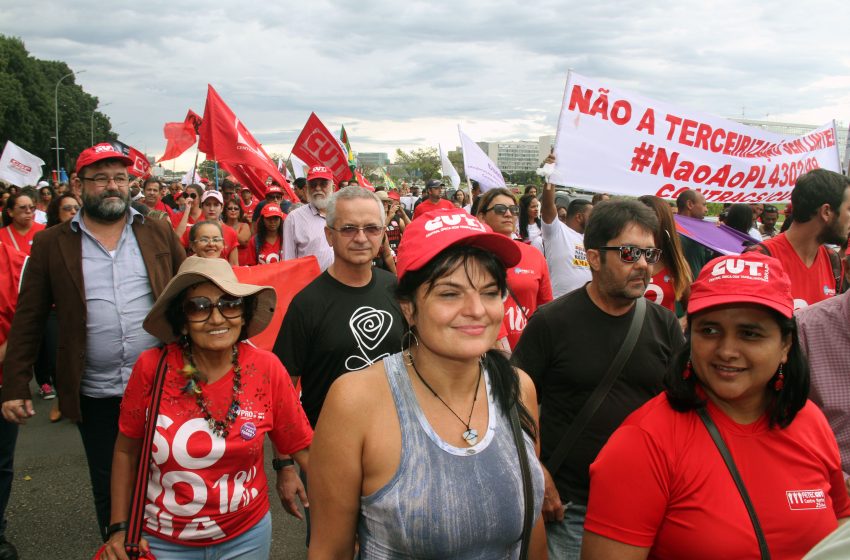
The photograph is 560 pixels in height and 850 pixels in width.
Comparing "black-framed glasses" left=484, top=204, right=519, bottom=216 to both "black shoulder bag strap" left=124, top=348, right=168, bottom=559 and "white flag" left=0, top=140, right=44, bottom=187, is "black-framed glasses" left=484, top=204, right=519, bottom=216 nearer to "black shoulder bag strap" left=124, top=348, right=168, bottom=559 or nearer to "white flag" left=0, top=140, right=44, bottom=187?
"black shoulder bag strap" left=124, top=348, right=168, bottom=559

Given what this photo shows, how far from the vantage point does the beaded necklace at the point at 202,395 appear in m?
2.48

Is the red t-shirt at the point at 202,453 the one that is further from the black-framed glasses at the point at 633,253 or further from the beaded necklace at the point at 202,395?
the black-framed glasses at the point at 633,253

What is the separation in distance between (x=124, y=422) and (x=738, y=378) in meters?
2.27

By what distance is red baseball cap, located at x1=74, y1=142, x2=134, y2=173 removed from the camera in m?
3.62

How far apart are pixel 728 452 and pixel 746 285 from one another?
1.62ft

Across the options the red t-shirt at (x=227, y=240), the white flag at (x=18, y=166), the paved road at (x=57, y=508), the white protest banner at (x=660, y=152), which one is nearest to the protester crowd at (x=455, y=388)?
the paved road at (x=57, y=508)

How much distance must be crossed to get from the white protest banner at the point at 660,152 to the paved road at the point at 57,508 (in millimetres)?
3476

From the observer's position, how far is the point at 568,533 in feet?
8.93

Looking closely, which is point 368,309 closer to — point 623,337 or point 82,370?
point 623,337

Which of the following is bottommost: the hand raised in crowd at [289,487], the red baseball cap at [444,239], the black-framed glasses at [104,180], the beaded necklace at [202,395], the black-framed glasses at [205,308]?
the hand raised in crowd at [289,487]

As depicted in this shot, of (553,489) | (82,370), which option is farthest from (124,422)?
(553,489)

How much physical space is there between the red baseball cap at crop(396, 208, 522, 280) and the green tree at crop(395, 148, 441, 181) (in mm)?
77857

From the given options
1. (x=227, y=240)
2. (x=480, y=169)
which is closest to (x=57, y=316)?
(x=227, y=240)

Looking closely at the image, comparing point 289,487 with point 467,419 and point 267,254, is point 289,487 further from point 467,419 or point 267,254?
point 267,254
